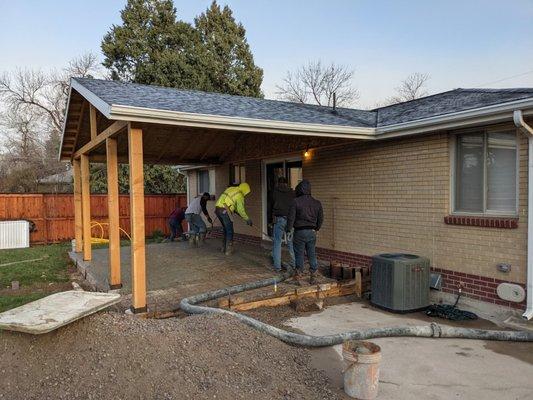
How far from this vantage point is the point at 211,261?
30.4 ft

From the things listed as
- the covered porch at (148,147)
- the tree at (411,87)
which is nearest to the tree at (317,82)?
the tree at (411,87)

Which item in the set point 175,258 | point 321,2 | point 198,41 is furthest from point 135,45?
point 175,258

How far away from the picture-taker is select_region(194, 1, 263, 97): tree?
26312 mm

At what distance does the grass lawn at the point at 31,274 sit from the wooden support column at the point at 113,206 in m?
1.73

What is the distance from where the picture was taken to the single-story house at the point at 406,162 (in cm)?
556

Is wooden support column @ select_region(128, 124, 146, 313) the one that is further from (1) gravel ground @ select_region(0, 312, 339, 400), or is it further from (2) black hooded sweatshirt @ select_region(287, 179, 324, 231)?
(2) black hooded sweatshirt @ select_region(287, 179, 324, 231)

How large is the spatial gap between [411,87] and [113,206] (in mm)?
38742

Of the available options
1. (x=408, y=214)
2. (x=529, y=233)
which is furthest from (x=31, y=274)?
(x=529, y=233)

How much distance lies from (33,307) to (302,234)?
13.9 ft

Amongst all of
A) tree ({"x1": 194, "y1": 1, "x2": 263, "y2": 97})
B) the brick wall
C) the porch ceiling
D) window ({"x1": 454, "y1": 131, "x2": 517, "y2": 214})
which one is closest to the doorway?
the porch ceiling

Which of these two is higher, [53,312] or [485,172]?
[485,172]

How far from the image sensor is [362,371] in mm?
3498

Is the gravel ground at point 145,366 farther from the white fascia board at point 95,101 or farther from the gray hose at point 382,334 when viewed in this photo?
the white fascia board at point 95,101

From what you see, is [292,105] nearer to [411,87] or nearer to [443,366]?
[443,366]
